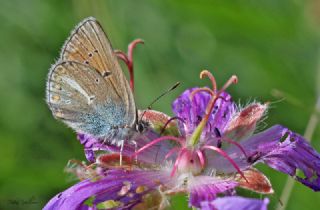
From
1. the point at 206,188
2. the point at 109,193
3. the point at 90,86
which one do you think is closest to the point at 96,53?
the point at 90,86

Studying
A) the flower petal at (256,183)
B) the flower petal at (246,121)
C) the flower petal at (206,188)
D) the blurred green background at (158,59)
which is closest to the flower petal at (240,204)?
the flower petal at (206,188)

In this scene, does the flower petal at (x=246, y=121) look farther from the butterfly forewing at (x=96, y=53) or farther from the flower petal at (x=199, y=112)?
the butterfly forewing at (x=96, y=53)

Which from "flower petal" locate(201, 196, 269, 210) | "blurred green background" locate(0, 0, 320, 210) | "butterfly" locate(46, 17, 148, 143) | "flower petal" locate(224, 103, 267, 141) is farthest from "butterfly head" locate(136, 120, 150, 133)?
"blurred green background" locate(0, 0, 320, 210)

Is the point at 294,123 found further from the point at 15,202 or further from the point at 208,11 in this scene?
the point at 15,202

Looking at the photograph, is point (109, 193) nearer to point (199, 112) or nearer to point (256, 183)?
point (256, 183)

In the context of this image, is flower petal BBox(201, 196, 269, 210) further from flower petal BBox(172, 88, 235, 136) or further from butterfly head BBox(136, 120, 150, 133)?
flower petal BBox(172, 88, 235, 136)
